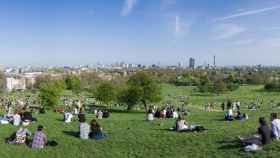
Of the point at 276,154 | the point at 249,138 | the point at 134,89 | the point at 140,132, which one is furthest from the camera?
the point at 134,89

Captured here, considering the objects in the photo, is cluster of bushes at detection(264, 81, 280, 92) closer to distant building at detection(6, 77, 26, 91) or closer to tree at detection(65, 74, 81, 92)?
tree at detection(65, 74, 81, 92)

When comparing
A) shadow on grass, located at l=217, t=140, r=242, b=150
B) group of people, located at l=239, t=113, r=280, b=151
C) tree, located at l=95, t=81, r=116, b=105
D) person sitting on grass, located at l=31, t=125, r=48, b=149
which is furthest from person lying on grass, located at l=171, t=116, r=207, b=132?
tree, located at l=95, t=81, r=116, b=105

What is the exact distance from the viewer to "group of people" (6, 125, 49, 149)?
17.2 meters

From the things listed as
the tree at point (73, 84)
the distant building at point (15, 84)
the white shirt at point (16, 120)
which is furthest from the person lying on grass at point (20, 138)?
the distant building at point (15, 84)

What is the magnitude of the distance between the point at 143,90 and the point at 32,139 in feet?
120

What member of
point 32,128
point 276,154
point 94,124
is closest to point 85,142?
point 94,124

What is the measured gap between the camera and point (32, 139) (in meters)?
17.7

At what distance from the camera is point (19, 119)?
2309 centimetres

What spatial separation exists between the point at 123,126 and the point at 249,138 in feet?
30.7

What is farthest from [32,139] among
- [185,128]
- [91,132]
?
[185,128]

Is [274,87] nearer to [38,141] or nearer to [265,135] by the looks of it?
[265,135]

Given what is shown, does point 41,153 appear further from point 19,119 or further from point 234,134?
point 234,134

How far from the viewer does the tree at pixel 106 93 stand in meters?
58.9

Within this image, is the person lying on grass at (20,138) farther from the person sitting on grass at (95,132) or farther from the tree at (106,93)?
the tree at (106,93)
